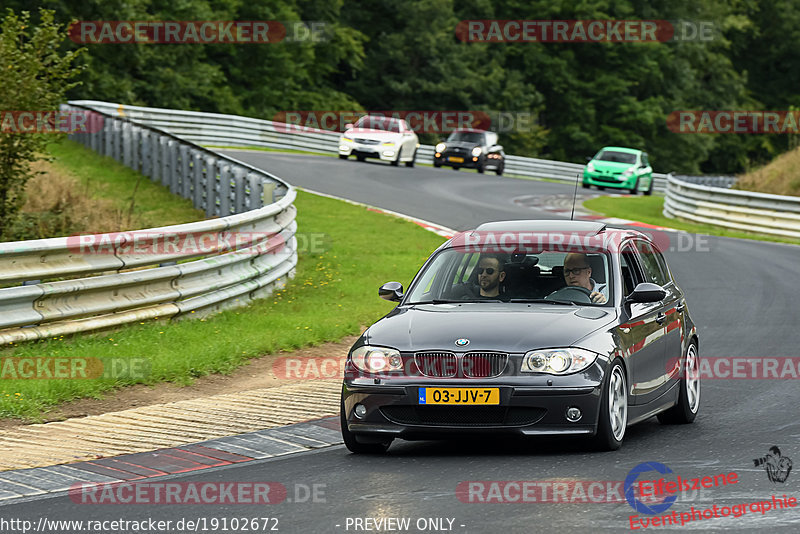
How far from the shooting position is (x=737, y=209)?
31875 mm

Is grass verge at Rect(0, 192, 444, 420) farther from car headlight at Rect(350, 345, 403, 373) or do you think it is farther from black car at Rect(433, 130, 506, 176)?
black car at Rect(433, 130, 506, 176)

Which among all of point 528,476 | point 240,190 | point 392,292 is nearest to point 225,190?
point 240,190

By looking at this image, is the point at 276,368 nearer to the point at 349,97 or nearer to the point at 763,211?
the point at 763,211

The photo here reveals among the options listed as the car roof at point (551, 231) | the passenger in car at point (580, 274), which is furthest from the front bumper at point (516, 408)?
the car roof at point (551, 231)

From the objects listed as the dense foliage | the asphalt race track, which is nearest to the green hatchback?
the dense foliage

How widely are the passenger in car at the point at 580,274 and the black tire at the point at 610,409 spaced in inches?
29.0

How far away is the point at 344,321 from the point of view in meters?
14.3

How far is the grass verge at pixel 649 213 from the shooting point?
30480 mm

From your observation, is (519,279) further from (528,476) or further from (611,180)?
(611,180)

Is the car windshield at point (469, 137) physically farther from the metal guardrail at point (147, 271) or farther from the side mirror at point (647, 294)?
the side mirror at point (647, 294)

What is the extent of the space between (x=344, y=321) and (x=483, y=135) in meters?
33.9

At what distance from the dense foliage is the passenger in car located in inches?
1585

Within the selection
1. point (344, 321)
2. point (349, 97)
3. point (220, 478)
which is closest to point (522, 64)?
point (349, 97)

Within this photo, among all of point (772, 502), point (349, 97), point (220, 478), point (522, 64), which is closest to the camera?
point (772, 502)
